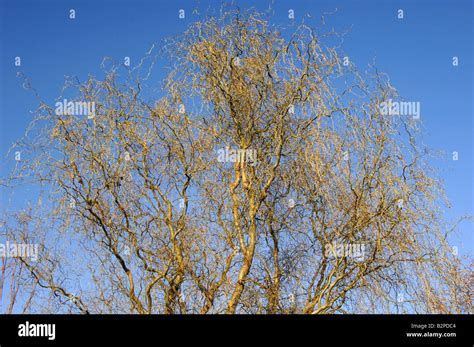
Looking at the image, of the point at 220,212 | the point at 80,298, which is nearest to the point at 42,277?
the point at 80,298

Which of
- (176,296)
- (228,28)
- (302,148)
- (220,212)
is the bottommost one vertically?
(176,296)

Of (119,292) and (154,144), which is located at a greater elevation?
(154,144)

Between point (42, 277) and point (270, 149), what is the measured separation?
9.30 feet

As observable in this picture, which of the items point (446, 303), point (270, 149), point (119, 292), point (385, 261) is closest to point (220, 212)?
point (270, 149)

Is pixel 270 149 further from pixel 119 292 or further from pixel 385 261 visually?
pixel 119 292

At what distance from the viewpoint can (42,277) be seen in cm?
707

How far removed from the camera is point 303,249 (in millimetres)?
7695

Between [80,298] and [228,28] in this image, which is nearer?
[80,298]

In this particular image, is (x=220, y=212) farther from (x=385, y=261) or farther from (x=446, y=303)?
(x=446, y=303)
